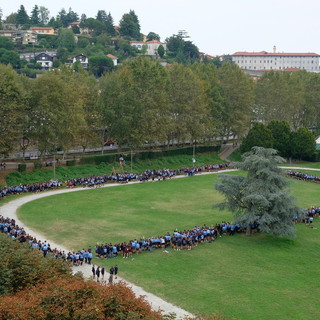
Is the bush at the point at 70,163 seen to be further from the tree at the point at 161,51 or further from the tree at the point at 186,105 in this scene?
the tree at the point at 161,51

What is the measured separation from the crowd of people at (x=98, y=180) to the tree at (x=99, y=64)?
88.5 m

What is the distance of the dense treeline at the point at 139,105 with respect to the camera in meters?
55.7

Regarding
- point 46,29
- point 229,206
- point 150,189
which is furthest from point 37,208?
point 46,29

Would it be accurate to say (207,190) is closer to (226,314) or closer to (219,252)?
(219,252)

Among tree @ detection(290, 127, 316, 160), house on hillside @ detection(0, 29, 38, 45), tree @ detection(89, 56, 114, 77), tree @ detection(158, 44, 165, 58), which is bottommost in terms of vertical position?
tree @ detection(290, 127, 316, 160)

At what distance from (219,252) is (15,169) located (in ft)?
104

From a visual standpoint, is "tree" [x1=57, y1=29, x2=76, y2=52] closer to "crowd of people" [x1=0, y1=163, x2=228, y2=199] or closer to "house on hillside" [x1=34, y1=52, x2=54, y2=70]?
"house on hillside" [x1=34, y1=52, x2=54, y2=70]

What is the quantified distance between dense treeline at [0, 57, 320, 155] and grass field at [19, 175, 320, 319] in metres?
10.9

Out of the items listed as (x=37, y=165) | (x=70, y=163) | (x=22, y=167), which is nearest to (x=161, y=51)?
(x=70, y=163)

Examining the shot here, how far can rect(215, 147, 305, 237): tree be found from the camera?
34594 mm

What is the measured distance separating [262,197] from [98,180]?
79.6 ft

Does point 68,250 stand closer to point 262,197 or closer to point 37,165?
point 262,197

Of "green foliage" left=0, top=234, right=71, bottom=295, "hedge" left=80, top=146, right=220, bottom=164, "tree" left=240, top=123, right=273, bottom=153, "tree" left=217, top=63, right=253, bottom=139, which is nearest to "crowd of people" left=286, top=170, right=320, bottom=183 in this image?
"tree" left=240, top=123, right=273, bottom=153

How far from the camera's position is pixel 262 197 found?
113 feet
